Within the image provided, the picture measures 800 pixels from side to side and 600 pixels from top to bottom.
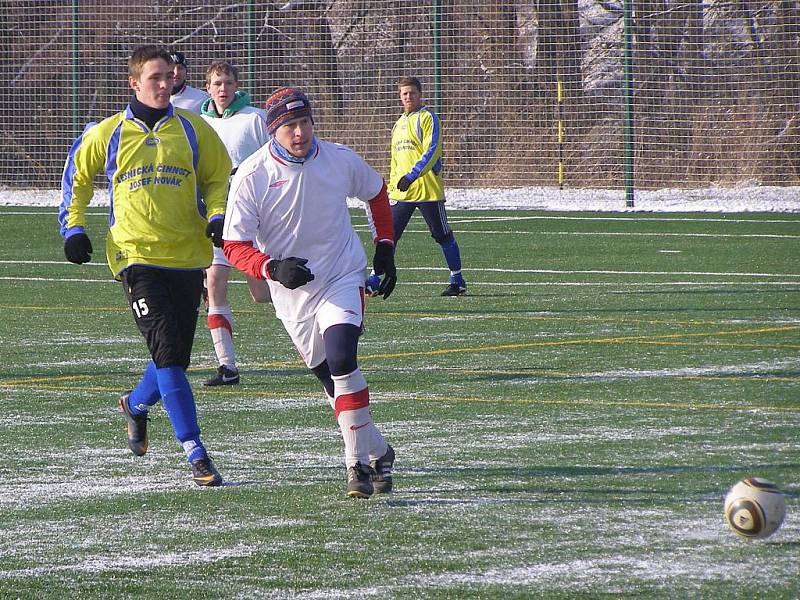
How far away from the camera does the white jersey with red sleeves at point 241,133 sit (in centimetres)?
1102

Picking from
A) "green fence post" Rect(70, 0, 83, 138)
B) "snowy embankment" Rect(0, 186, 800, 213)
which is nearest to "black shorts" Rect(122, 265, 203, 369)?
"snowy embankment" Rect(0, 186, 800, 213)

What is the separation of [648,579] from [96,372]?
238 inches

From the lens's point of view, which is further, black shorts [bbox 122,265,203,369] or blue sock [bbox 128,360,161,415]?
blue sock [bbox 128,360,161,415]

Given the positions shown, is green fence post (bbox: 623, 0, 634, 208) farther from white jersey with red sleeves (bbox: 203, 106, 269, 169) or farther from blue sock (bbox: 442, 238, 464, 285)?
white jersey with red sleeves (bbox: 203, 106, 269, 169)

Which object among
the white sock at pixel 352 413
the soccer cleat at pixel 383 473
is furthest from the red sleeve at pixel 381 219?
the soccer cleat at pixel 383 473

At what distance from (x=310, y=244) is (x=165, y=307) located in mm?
823

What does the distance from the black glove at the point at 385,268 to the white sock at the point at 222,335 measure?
→ 116 inches

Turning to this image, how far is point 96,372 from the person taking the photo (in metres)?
10.7

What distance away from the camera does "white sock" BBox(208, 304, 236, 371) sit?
33.6 ft

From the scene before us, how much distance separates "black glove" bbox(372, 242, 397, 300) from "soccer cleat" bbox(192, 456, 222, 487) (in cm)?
112

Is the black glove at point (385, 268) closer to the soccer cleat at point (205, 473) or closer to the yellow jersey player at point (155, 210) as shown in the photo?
the yellow jersey player at point (155, 210)

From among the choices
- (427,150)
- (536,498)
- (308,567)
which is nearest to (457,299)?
(427,150)

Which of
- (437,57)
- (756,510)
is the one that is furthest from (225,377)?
(437,57)

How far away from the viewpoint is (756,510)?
5.85 meters
